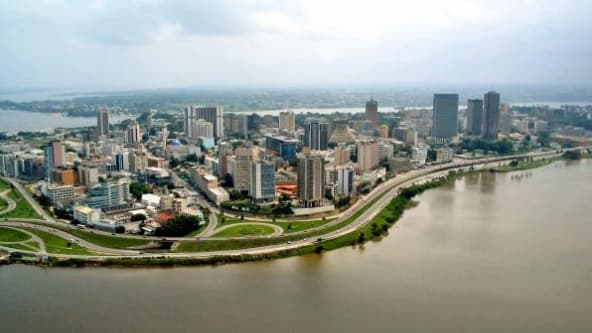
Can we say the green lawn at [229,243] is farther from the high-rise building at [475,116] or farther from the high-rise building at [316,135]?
the high-rise building at [475,116]

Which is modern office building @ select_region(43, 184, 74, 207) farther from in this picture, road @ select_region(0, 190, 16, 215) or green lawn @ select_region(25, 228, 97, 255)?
green lawn @ select_region(25, 228, 97, 255)

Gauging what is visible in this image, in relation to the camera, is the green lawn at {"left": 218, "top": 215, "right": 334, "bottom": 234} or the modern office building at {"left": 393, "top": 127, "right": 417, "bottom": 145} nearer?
the green lawn at {"left": 218, "top": 215, "right": 334, "bottom": 234}

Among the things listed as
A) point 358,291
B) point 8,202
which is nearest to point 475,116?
point 8,202

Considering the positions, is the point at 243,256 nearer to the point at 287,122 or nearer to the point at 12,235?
the point at 12,235

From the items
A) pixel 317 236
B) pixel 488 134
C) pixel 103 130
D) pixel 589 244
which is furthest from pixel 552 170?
pixel 103 130

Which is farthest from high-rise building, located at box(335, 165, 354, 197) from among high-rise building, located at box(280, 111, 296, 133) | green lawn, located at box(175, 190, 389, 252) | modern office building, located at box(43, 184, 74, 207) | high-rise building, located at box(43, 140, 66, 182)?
high-rise building, located at box(280, 111, 296, 133)

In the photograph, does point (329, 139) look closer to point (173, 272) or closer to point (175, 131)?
point (175, 131)
